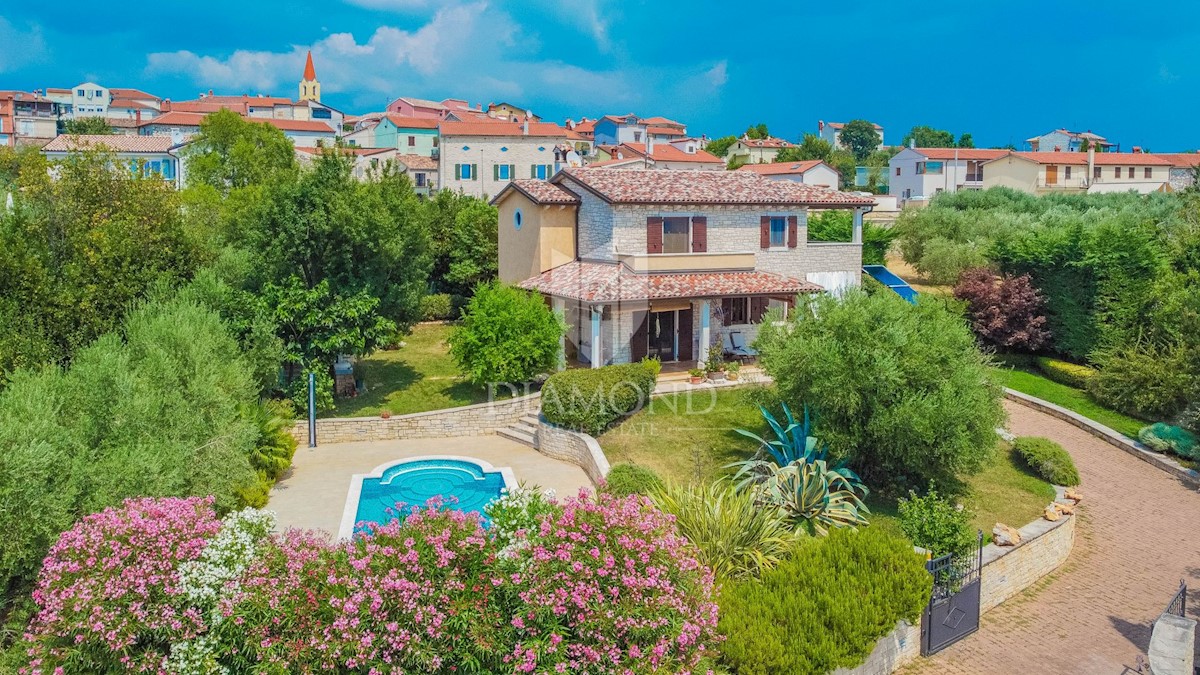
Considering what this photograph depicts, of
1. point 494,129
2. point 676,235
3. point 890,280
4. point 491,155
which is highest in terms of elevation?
point 494,129

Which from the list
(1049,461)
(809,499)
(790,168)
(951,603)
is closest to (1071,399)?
(1049,461)

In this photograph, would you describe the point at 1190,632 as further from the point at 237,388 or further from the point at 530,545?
the point at 237,388

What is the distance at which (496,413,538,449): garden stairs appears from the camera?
95.5 feet

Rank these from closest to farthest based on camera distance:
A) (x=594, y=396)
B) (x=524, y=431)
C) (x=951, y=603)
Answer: (x=951, y=603) < (x=594, y=396) < (x=524, y=431)

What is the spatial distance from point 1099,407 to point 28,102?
187942 millimetres

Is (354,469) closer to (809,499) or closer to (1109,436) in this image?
(809,499)

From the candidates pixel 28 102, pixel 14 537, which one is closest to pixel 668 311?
pixel 14 537

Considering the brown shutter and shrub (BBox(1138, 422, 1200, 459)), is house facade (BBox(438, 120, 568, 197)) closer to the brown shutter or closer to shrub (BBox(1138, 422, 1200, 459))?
the brown shutter

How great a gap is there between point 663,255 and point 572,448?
10.8 m

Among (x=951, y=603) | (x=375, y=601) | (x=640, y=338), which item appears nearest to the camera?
(x=375, y=601)

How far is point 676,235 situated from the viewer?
35.5 metres

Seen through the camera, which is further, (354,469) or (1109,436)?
(1109,436)

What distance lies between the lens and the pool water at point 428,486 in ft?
75.7

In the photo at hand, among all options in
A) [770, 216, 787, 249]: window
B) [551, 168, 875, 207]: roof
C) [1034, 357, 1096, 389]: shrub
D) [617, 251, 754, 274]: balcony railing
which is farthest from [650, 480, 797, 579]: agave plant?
[1034, 357, 1096, 389]: shrub
